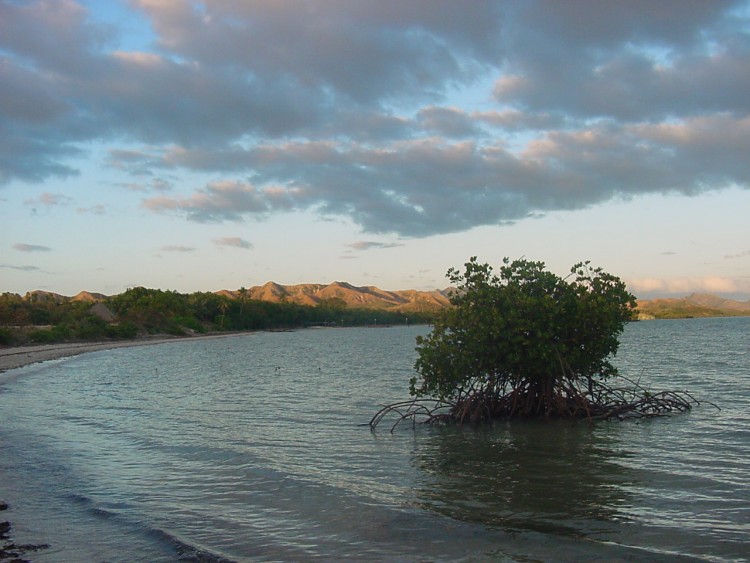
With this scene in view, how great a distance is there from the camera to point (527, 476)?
585 inches

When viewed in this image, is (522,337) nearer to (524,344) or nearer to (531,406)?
(524,344)

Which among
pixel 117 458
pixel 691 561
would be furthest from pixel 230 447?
pixel 691 561

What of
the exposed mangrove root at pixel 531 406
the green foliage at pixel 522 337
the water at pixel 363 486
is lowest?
the water at pixel 363 486

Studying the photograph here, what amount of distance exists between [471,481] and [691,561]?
19.0ft

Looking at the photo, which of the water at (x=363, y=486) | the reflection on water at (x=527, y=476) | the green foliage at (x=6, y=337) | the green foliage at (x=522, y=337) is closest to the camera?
the water at (x=363, y=486)

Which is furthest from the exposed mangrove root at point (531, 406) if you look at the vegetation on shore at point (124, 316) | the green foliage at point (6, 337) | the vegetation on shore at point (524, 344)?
the green foliage at point (6, 337)

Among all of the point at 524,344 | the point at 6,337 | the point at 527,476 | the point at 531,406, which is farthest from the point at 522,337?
the point at 6,337

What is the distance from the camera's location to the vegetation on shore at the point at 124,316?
93656 millimetres

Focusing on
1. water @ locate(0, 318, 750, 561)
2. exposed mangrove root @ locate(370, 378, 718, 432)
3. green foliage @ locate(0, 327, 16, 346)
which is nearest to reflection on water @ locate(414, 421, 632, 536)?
water @ locate(0, 318, 750, 561)

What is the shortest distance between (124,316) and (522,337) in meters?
125

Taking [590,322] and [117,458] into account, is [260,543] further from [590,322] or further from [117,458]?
[590,322]

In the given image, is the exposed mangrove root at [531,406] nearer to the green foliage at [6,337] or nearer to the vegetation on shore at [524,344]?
the vegetation on shore at [524,344]

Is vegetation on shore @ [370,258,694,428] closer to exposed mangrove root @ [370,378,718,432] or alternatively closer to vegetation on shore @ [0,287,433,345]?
exposed mangrove root @ [370,378,718,432]

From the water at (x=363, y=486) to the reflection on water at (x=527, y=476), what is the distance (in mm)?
63
